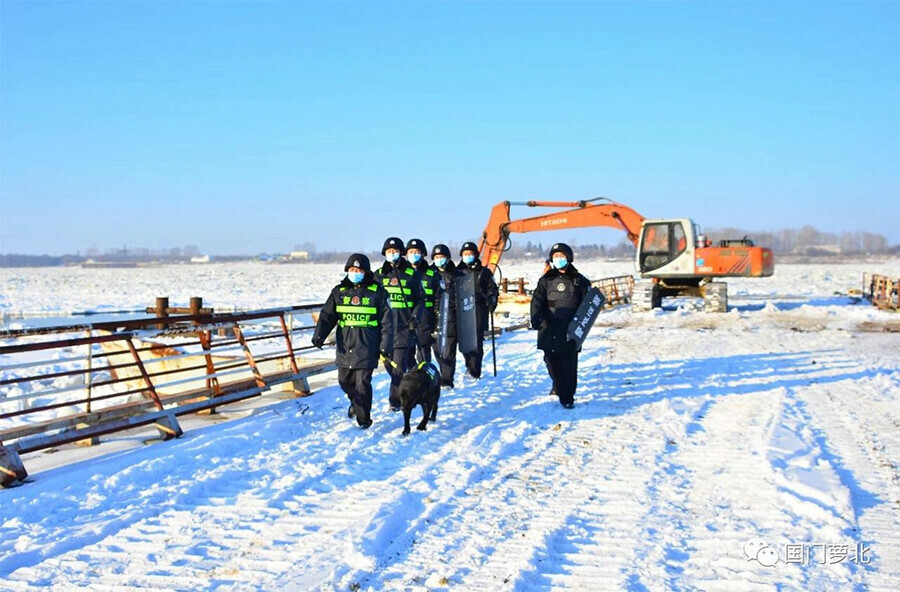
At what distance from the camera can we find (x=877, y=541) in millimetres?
4297

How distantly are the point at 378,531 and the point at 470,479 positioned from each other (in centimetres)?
131

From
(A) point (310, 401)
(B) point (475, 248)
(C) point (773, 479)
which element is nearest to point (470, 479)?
(C) point (773, 479)

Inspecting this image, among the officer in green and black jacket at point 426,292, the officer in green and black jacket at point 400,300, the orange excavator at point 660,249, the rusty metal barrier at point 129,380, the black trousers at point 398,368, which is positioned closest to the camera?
the rusty metal barrier at point 129,380

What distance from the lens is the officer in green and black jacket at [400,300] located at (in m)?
8.28

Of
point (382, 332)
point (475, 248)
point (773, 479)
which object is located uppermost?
point (475, 248)

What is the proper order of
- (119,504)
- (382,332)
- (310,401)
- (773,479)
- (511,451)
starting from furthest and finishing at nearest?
(310,401) < (382,332) < (511,451) < (773,479) < (119,504)

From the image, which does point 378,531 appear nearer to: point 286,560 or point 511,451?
point 286,560

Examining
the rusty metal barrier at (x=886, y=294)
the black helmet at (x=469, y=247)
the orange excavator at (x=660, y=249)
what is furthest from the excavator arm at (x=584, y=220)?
the black helmet at (x=469, y=247)

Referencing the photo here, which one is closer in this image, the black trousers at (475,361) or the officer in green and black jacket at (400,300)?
the officer in green and black jacket at (400,300)

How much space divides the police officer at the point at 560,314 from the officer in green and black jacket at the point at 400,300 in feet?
4.66

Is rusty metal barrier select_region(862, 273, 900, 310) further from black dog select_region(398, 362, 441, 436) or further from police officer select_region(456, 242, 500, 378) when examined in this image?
black dog select_region(398, 362, 441, 436)

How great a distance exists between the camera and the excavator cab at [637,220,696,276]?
24422mm

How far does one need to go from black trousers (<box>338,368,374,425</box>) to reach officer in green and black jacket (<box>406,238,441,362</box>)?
135 cm

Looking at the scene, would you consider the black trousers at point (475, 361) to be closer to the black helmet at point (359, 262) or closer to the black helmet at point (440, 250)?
the black helmet at point (440, 250)
